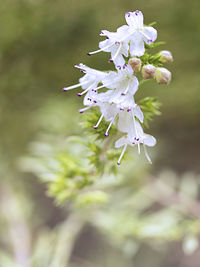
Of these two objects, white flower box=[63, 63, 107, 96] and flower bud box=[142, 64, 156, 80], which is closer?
flower bud box=[142, 64, 156, 80]

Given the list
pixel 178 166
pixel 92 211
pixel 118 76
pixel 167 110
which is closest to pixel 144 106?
pixel 118 76

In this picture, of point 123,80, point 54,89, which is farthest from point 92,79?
point 54,89

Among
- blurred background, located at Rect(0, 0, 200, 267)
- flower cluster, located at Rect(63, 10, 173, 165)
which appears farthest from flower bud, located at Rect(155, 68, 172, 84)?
blurred background, located at Rect(0, 0, 200, 267)

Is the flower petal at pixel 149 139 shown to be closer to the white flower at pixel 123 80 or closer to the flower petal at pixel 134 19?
the white flower at pixel 123 80

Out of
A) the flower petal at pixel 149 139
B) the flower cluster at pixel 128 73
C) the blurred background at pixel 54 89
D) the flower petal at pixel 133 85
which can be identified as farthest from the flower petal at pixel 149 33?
the blurred background at pixel 54 89

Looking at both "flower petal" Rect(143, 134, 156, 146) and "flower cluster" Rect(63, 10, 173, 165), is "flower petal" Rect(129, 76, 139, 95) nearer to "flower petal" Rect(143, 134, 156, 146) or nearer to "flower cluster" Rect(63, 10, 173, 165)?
"flower cluster" Rect(63, 10, 173, 165)

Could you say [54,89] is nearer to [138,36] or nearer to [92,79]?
Result: [92,79]
